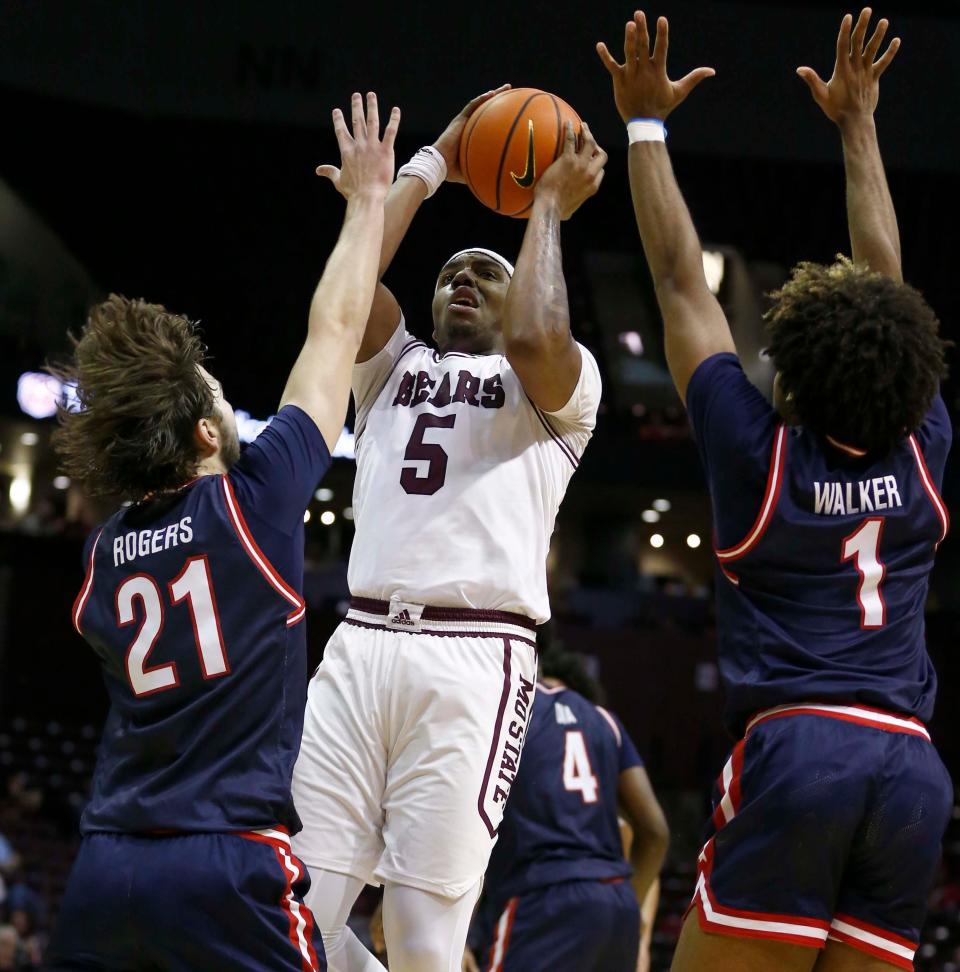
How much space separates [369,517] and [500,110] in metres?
1.40

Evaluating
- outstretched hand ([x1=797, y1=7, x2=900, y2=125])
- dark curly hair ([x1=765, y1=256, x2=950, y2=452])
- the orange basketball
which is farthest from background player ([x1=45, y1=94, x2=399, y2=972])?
outstretched hand ([x1=797, y1=7, x2=900, y2=125])

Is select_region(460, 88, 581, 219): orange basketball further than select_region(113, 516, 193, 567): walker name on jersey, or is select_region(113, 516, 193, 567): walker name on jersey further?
select_region(460, 88, 581, 219): orange basketball

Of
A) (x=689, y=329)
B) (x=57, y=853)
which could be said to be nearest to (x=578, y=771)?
(x=689, y=329)

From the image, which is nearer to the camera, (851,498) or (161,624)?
(161,624)

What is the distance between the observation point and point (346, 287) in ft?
11.5

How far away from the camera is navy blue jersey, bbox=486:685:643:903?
6215 mm

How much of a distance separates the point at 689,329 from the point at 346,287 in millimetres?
869

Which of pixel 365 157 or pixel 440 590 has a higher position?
pixel 365 157

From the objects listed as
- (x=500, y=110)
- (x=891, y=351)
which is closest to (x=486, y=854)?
(x=891, y=351)

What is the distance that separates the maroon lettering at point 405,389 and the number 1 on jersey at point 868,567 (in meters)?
1.65

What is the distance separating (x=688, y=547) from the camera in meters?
26.1

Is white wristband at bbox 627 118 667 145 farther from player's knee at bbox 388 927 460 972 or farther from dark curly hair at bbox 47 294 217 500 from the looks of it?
player's knee at bbox 388 927 460 972

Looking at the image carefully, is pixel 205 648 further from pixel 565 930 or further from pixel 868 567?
pixel 565 930

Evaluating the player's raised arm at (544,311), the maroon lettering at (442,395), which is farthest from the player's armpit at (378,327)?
the player's raised arm at (544,311)
